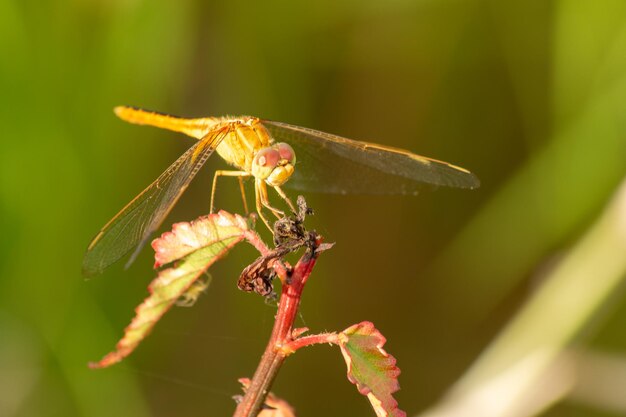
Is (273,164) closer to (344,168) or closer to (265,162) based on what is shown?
(265,162)

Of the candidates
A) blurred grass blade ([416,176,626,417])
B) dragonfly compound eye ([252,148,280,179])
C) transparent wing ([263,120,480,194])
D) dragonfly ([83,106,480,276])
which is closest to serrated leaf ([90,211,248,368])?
dragonfly ([83,106,480,276])

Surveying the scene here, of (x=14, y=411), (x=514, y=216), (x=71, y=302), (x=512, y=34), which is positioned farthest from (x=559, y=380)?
(x=14, y=411)

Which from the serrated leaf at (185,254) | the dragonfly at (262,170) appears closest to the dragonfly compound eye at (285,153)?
the dragonfly at (262,170)

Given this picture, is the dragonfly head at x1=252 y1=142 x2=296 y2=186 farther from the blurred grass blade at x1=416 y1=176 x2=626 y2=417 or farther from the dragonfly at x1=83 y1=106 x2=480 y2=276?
the blurred grass blade at x1=416 y1=176 x2=626 y2=417

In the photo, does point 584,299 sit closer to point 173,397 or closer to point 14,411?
point 173,397

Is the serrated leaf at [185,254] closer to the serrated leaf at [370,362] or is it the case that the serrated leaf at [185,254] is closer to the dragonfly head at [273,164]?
the serrated leaf at [370,362]

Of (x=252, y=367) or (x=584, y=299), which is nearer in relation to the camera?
(x=584, y=299)
